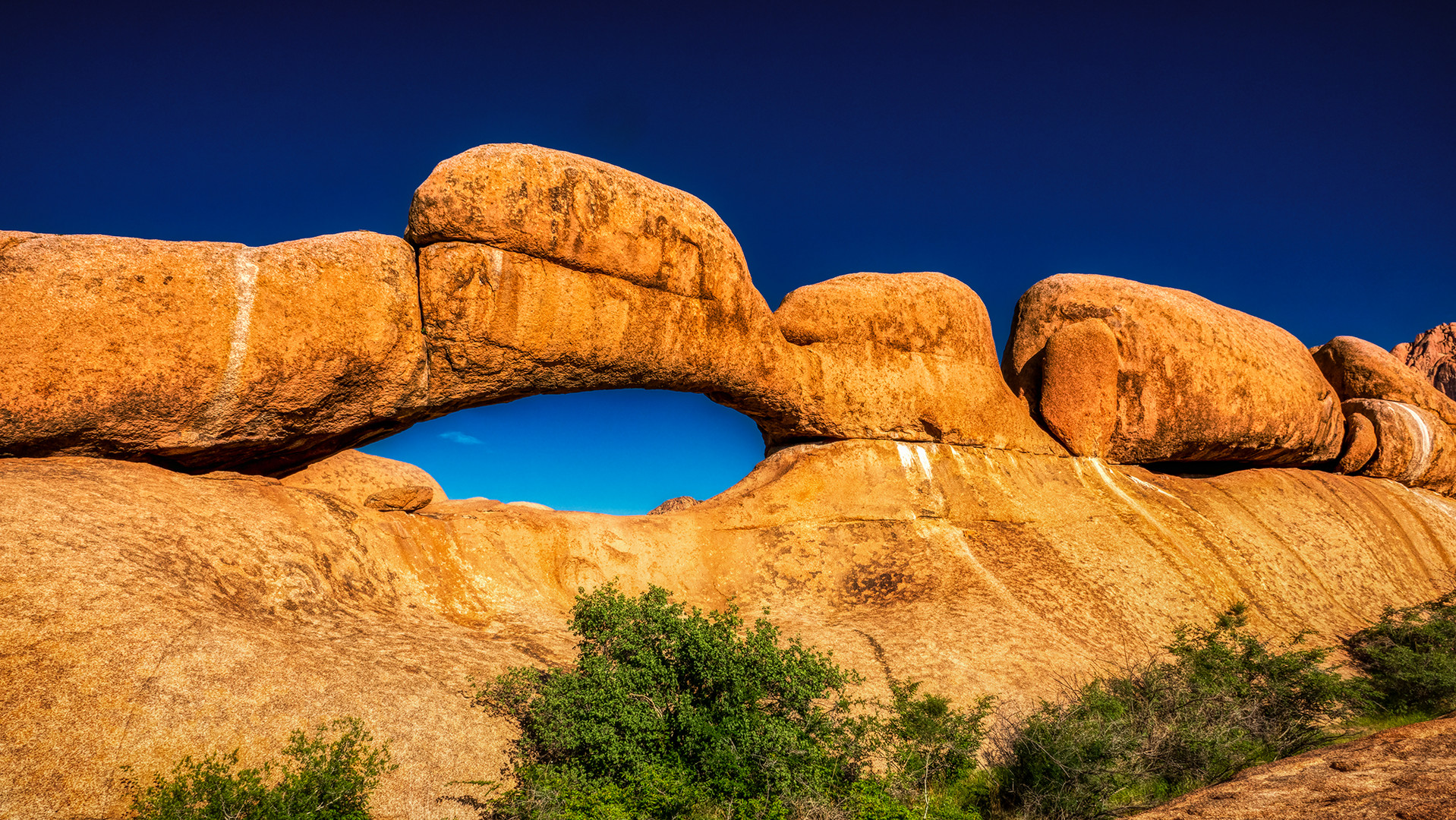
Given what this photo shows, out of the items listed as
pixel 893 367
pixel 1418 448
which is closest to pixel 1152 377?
pixel 893 367

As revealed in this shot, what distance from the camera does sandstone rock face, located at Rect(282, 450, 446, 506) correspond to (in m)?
10.3

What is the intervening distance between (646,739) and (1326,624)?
11.3 meters

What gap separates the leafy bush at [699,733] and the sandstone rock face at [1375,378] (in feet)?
49.6

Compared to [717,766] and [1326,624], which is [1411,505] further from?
[717,766]

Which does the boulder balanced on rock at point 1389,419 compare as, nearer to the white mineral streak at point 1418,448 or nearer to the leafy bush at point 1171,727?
the white mineral streak at point 1418,448

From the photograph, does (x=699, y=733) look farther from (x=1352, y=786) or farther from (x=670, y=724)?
(x=1352, y=786)

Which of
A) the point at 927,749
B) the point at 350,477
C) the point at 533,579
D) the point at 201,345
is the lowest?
the point at 927,749

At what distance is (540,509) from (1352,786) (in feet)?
31.1

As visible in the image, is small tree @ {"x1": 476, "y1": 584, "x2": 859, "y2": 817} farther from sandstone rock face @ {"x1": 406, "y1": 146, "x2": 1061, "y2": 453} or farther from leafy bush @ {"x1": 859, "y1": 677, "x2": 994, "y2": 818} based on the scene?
sandstone rock face @ {"x1": 406, "y1": 146, "x2": 1061, "y2": 453}

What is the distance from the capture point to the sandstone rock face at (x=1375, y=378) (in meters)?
17.0

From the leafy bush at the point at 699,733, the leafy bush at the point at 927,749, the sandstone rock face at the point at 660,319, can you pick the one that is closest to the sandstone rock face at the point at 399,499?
the sandstone rock face at the point at 660,319

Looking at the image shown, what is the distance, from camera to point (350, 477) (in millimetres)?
10641

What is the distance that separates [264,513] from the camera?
834cm

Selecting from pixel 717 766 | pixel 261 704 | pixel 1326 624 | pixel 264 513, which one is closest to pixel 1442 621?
pixel 1326 624
